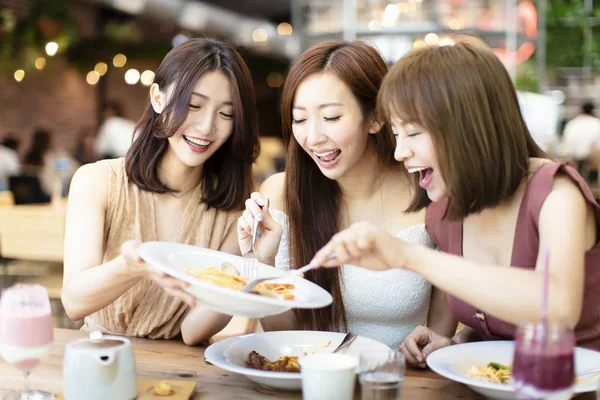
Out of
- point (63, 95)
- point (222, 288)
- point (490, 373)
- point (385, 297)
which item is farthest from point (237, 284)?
point (63, 95)

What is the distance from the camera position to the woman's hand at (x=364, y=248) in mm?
1286

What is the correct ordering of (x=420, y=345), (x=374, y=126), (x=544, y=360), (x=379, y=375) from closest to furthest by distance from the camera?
Result: (x=544, y=360), (x=379, y=375), (x=420, y=345), (x=374, y=126)

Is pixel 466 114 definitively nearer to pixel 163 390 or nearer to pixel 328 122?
pixel 328 122

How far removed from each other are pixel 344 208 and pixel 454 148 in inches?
29.8

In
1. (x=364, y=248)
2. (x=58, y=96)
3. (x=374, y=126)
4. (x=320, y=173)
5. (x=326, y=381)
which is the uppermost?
(x=58, y=96)

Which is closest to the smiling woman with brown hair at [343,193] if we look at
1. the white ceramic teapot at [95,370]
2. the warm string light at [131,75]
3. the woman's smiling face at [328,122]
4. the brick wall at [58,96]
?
the woman's smiling face at [328,122]

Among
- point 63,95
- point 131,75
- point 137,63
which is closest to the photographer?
point 63,95

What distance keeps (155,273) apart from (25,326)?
10.3 inches

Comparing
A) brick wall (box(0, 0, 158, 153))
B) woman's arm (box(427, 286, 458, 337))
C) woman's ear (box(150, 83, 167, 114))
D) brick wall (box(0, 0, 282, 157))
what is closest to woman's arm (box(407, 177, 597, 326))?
woman's arm (box(427, 286, 458, 337))

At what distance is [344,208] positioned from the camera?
2.16m

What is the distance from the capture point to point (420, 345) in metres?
1.69

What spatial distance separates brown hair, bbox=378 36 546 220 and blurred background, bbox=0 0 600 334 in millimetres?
854

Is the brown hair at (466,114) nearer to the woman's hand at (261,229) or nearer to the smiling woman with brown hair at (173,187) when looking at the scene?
the woman's hand at (261,229)

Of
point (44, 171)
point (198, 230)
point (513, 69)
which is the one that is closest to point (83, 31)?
point (44, 171)
